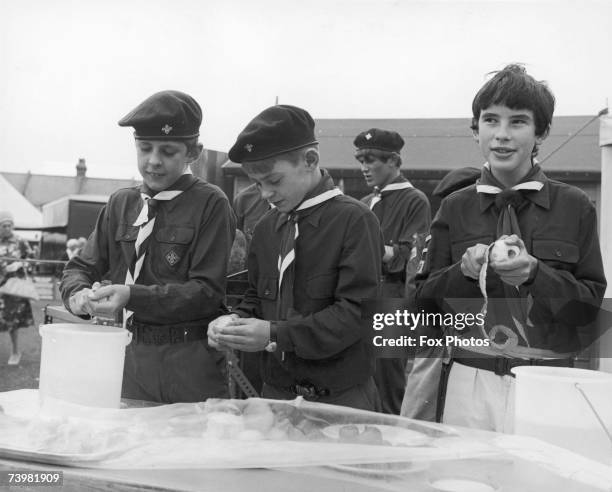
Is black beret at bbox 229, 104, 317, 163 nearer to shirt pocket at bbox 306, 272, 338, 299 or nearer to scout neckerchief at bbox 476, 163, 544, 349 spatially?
shirt pocket at bbox 306, 272, 338, 299

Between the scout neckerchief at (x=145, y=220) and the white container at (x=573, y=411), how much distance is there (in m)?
1.03

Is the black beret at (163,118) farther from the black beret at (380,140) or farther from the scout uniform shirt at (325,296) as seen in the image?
the black beret at (380,140)

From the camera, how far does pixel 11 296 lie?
19.9ft

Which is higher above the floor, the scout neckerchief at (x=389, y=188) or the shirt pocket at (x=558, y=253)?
the scout neckerchief at (x=389, y=188)

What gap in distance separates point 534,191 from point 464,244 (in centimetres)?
19

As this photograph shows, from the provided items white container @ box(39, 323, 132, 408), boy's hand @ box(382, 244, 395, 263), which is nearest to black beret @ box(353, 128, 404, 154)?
boy's hand @ box(382, 244, 395, 263)

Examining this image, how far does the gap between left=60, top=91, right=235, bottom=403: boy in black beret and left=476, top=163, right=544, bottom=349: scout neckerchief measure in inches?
27.2

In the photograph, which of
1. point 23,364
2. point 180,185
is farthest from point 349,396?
point 23,364

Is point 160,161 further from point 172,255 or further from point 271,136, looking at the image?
point 271,136

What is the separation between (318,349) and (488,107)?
2.14ft

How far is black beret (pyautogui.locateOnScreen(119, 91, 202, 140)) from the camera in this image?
1710 millimetres

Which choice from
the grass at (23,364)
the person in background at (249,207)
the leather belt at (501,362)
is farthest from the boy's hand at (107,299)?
the grass at (23,364)

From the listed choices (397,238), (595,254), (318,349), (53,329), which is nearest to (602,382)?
(595,254)

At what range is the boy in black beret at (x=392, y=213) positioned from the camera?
315cm
